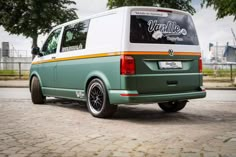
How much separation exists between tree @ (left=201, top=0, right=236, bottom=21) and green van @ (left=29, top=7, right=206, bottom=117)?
1279 cm

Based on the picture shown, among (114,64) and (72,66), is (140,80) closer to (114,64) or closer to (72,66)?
(114,64)

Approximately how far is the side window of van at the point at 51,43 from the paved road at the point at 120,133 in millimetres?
1490

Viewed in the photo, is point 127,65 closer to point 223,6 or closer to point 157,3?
point 223,6

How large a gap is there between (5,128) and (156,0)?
Result: 23458 millimetres

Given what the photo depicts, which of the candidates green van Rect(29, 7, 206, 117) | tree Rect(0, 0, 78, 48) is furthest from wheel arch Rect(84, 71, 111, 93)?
tree Rect(0, 0, 78, 48)

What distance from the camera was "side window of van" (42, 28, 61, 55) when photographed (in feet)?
→ 30.5

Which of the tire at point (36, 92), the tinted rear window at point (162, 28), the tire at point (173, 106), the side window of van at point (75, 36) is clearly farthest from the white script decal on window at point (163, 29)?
the tire at point (36, 92)

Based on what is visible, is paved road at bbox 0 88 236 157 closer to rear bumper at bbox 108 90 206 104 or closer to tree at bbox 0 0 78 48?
rear bumper at bbox 108 90 206 104

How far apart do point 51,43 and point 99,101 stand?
9.05 ft

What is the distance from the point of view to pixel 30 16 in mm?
31719

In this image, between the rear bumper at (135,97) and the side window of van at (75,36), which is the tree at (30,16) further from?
the rear bumper at (135,97)

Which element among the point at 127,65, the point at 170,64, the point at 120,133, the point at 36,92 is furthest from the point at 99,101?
the point at 36,92

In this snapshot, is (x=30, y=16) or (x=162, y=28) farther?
(x=30, y=16)

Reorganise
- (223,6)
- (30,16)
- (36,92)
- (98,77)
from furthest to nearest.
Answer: (30,16) → (223,6) → (36,92) → (98,77)
